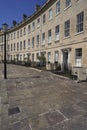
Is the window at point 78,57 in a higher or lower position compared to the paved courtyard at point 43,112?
higher

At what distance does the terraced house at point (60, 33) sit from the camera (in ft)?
48.2

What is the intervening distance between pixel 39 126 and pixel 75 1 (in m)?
14.0

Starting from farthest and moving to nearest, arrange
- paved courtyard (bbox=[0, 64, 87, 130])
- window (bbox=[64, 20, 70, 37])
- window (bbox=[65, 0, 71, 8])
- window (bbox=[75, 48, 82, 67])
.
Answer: window (bbox=[64, 20, 70, 37]) < window (bbox=[65, 0, 71, 8]) < window (bbox=[75, 48, 82, 67]) < paved courtyard (bbox=[0, 64, 87, 130])

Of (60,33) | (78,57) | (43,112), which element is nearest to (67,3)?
(60,33)

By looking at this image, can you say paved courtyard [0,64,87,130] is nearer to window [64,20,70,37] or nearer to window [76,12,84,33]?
window [76,12,84,33]

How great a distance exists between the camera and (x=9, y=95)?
24.9 feet

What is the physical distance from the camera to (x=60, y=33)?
738 inches

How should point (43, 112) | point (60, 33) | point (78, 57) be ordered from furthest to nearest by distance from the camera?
point (60, 33), point (78, 57), point (43, 112)

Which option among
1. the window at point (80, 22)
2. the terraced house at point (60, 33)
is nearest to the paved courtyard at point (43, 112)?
the terraced house at point (60, 33)

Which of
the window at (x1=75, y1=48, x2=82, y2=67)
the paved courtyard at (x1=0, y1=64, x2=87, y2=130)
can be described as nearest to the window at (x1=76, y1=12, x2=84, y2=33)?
the window at (x1=75, y1=48, x2=82, y2=67)

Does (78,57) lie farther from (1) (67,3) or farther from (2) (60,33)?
(1) (67,3)

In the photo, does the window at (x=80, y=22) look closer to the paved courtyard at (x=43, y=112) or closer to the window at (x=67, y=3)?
the window at (x=67, y=3)

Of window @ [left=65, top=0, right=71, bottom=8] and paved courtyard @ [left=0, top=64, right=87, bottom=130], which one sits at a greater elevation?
Result: window @ [left=65, top=0, right=71, bottom=8]

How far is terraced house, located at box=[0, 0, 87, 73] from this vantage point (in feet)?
48.2
